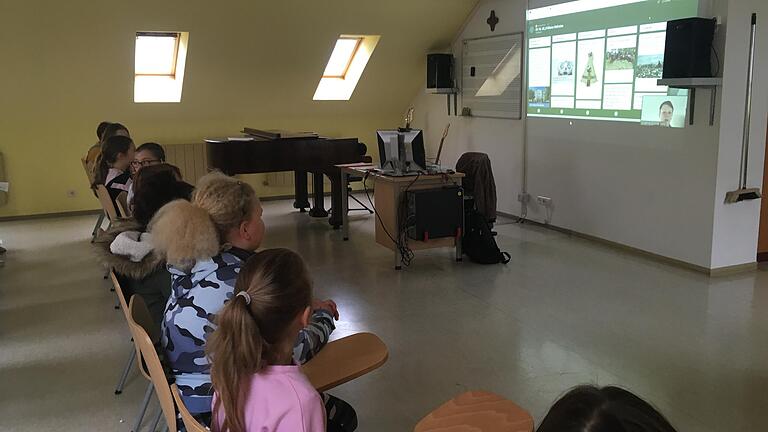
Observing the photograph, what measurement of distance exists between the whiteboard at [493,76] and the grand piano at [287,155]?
1.64 meters

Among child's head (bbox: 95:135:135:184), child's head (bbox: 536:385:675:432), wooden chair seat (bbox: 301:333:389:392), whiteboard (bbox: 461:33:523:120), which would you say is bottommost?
wooden chair seat (bbox: 301:333:389:392)

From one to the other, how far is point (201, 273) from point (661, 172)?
4472mm

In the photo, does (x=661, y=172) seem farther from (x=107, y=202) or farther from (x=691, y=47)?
(x=107, y=202)

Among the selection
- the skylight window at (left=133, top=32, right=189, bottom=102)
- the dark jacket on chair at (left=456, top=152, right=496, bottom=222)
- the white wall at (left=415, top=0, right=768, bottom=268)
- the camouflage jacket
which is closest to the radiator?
the skylight window at (left=133, top=32, right=189, bottom=102)

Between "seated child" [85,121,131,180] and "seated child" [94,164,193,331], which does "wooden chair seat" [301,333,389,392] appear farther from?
"seated child" [85,121,131,180]

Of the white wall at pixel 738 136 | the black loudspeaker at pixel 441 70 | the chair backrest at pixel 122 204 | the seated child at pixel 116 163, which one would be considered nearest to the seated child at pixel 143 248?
the chair backrest at pixel 122 204

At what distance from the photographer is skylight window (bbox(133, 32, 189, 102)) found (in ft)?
25.4

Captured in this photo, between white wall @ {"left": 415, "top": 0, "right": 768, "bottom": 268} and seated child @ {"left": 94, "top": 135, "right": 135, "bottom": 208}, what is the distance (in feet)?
13.2

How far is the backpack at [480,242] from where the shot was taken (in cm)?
554

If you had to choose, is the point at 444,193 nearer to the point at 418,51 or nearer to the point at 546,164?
the point at 546,164

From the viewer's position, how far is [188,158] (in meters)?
8.24

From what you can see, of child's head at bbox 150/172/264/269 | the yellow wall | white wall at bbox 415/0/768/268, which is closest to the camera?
child's head at bbox 150/172/264/269

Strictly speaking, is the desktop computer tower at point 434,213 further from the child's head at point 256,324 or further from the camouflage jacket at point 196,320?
the child's head at point 256,324

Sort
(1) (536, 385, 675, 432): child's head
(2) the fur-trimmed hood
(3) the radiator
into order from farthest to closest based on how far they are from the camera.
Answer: (3) the radiator, (2) the fur-trimmed hood, (1) (536, 385, 675, 432): child's head
